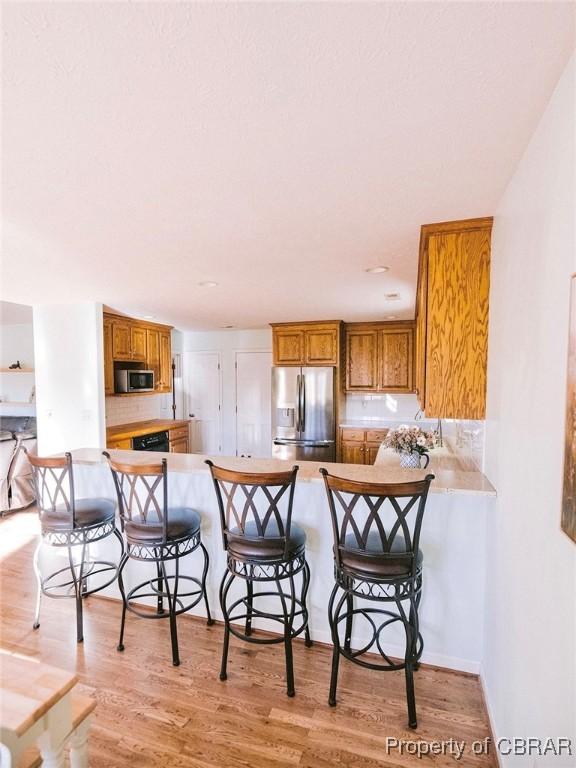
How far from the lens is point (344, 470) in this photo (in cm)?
225

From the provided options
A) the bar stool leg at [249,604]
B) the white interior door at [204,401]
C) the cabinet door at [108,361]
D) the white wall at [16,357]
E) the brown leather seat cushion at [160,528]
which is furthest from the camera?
the white interior door at [204,401]

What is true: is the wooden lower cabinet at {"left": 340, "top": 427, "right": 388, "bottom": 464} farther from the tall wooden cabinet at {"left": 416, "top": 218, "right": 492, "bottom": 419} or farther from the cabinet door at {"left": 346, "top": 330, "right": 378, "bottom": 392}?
the tall wooden cabinet at {"left": 416, "top": 218, "right": 492, "bottom": 419}

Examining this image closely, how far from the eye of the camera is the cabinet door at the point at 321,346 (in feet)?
16.4

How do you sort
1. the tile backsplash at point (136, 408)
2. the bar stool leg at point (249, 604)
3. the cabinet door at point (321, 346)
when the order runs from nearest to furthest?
the bar stool leg at point (249, 604) < the tile backsplash at point (136, 408) < the cabinet door at point (321, 346)

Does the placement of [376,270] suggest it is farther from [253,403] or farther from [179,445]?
[179,445]

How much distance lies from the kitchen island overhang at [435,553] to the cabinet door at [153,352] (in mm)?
3001

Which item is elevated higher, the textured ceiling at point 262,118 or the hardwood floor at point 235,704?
the textured ceiling at point 262,118

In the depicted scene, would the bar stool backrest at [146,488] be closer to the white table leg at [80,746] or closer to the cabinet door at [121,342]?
the white table leg at [80,746]

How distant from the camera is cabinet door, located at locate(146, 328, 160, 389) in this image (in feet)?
16.2

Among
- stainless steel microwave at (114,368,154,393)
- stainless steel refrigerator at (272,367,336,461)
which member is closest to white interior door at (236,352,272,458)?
stainless steel refrigerator at (272,367,336,461)

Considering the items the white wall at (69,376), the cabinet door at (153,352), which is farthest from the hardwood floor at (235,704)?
the cabinet door at (153,352)

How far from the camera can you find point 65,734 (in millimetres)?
991

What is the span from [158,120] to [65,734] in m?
1.79

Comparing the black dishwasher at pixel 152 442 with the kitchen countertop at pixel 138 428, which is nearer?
the kitchen countertop at pixel 138 428
